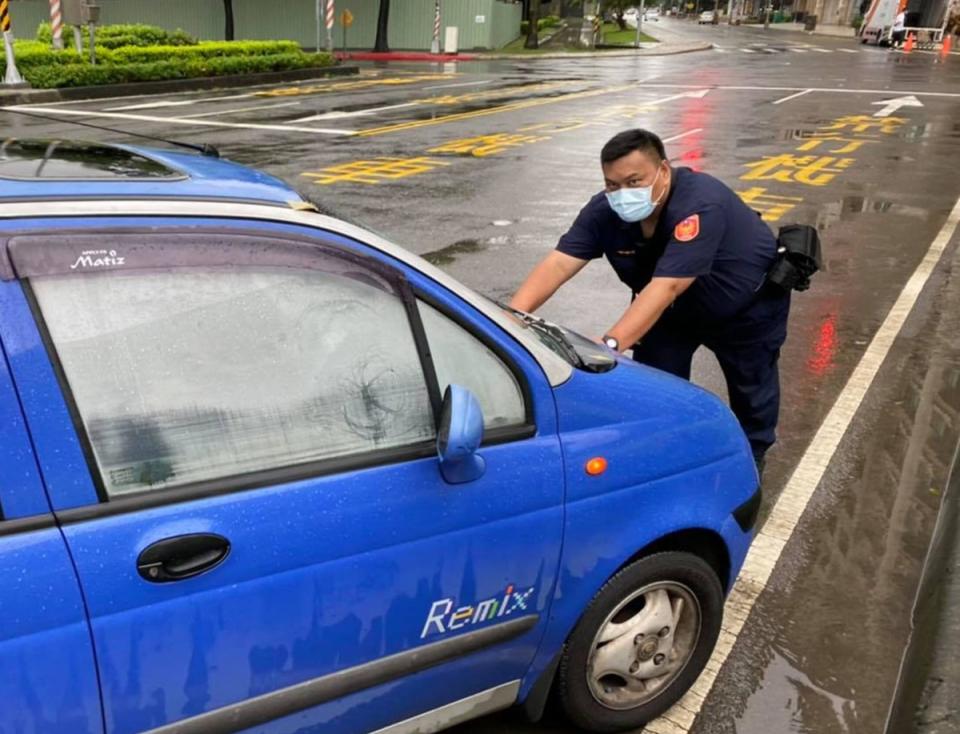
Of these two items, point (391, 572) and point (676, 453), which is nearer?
point (391, 572)

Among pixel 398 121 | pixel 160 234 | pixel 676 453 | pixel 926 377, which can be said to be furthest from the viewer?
pixel 398 121

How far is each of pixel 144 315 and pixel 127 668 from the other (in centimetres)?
70

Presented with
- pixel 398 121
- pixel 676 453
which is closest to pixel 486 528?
pixel 676 453

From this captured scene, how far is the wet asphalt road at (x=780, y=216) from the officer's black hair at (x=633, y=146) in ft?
3.62

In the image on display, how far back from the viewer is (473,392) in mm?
2271

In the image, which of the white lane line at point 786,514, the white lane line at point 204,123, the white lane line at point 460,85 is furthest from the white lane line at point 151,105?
the white lane line at point 786,514

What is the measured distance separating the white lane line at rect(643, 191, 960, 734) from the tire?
4.6 inches

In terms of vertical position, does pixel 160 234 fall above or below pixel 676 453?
above

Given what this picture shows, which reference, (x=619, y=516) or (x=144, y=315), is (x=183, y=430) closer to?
(x=144, y=315)

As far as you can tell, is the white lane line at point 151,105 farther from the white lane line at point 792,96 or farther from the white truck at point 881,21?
the white truck at point 881,21

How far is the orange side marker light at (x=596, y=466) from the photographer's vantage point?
2398mm

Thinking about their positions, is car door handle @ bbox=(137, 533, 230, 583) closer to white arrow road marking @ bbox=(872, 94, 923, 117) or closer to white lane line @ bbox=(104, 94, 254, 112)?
white lane line @ bbox=(104, 94, 254, 112)

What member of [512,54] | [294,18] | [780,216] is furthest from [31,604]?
[512,54]

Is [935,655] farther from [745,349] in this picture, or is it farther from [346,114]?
[346,114]
